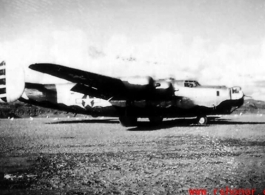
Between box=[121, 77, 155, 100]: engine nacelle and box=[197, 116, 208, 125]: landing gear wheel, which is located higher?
box=[121, 77, 155, 100]: engine nacelle

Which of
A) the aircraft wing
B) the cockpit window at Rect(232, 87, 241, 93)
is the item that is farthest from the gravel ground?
the cockpit window at Rect(232, 87, 241, 93)

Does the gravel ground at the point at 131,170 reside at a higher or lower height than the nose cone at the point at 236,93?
lower

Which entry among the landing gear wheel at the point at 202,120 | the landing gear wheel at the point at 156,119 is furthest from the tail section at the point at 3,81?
the landing gear wheel at the point at 202,120

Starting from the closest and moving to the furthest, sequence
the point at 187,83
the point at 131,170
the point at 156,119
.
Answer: the point at 131,170
the point at 187,83
the point at 156,119

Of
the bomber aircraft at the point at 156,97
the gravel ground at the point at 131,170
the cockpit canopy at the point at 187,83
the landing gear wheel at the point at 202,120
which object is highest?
the cockpit canopy at the point at 187,83

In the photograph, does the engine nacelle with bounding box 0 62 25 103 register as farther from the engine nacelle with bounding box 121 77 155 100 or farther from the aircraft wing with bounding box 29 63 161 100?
the engine nacelle with bounding box 121 77 155 100

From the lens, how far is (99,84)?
44.6 ft

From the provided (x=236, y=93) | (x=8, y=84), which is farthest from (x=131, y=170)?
(x=236, y=93)

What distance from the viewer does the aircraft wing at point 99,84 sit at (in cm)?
1102

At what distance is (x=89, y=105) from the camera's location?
17.2m

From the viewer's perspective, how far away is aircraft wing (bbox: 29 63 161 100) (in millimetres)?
11023

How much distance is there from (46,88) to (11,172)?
1442 cm

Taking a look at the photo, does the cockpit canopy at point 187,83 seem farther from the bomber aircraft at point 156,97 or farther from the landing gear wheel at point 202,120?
the landing gear wheel at point 202,120

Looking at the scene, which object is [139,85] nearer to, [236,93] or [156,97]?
[156,97]
